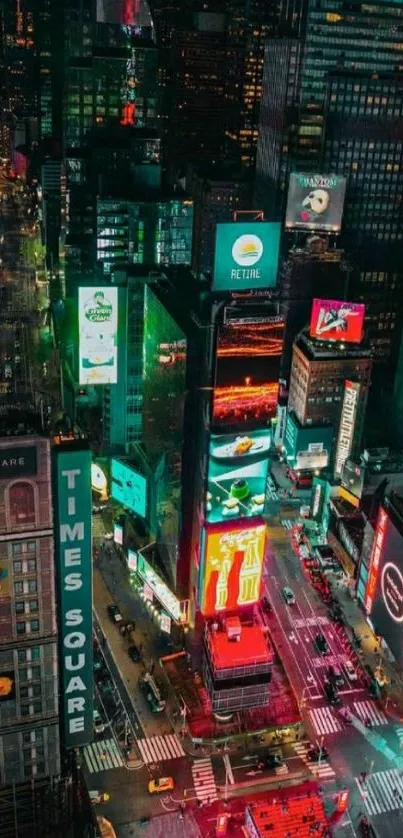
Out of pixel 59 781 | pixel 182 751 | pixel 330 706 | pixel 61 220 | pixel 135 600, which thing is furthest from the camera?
pixel 61 220

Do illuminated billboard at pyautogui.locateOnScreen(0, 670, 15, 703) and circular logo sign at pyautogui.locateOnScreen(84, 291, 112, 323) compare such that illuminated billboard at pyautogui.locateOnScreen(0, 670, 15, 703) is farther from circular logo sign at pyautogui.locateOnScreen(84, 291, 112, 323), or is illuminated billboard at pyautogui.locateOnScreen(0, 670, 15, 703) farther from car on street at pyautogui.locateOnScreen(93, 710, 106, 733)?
circular logo sign at pyautogui.locateOnScreen(84, 291, 112, 323)

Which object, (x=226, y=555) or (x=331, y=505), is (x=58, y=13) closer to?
(x=331, y=505)

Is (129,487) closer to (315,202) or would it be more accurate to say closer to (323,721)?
(323,721)

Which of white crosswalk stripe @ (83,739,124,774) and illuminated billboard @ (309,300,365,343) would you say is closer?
white crosswalk stripe @ (83,739,124,774)

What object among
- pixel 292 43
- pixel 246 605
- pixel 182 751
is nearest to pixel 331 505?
pixel 246 605

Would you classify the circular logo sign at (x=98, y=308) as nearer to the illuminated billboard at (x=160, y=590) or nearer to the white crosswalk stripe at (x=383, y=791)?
the illuminated billboard at (x=160, y=590)

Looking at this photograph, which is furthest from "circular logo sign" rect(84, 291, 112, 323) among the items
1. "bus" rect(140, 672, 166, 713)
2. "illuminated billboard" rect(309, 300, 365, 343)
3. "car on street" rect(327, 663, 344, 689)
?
"car on street" rect(327, 663, 344, 689)

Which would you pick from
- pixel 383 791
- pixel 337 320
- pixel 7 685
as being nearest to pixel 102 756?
pixel 383 791
